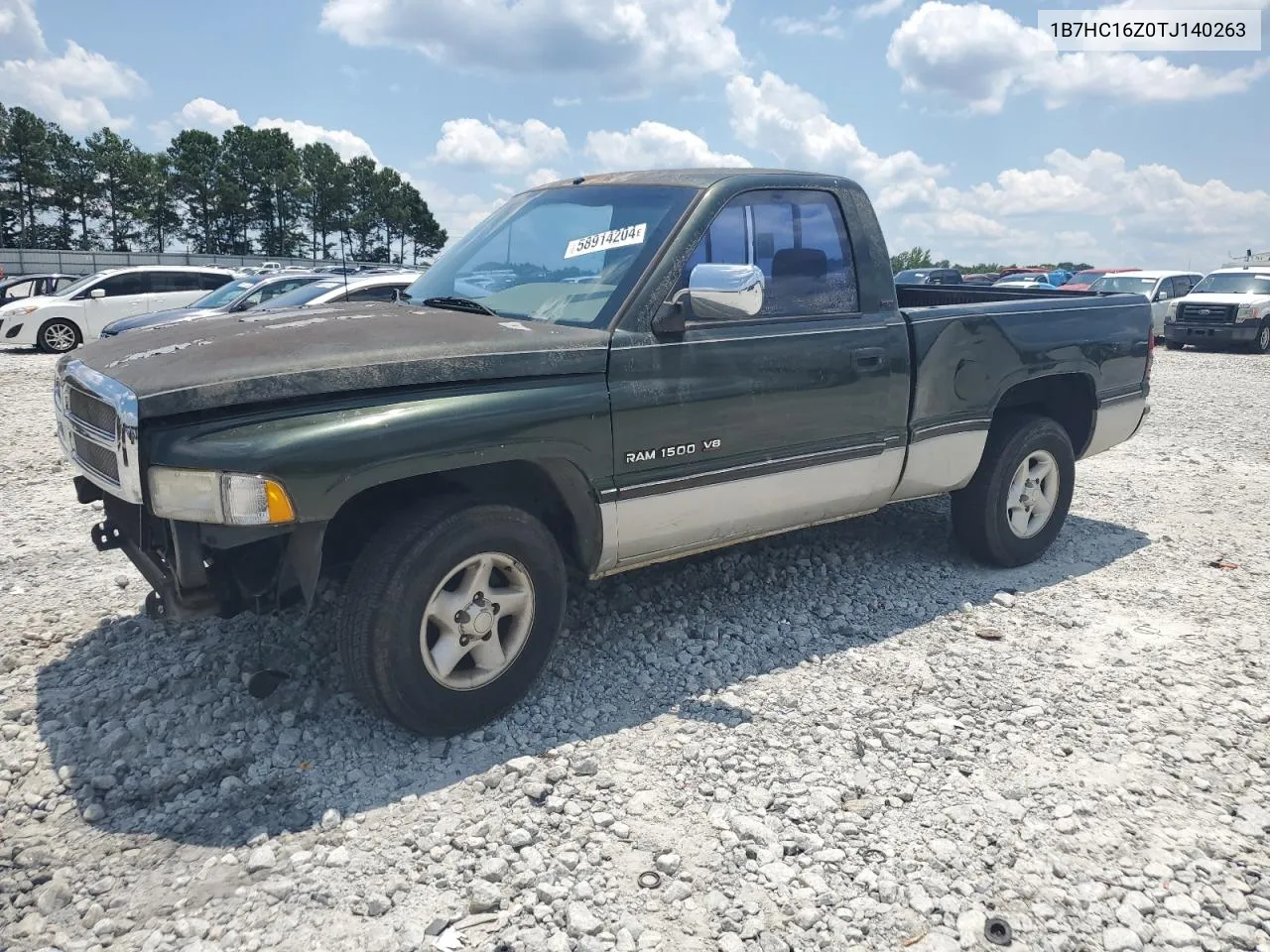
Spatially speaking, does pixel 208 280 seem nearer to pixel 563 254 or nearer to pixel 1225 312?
pixel 563 254

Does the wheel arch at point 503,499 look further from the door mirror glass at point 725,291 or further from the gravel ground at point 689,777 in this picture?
the door mirror glass at point 725,291

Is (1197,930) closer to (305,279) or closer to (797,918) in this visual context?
(797,918)

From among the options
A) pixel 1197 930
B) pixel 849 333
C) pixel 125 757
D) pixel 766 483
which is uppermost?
pixel 849 333

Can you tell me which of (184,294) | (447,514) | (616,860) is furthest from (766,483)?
(184,294)

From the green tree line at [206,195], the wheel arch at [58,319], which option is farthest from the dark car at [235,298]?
the green tree line at [206,195]

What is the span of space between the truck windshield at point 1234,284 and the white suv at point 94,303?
20902mm

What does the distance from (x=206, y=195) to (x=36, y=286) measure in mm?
54967

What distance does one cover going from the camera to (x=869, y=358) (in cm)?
416

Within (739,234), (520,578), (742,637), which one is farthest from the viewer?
(742,637)

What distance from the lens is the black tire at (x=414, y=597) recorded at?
9.84 ft

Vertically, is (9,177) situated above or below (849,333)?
above

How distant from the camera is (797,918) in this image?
8.11ft

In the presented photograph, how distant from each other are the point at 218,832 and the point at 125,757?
615mm

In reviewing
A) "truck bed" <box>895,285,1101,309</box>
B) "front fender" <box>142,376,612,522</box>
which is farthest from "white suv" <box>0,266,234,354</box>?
"front fender" <box>142,376,612,522</box>
